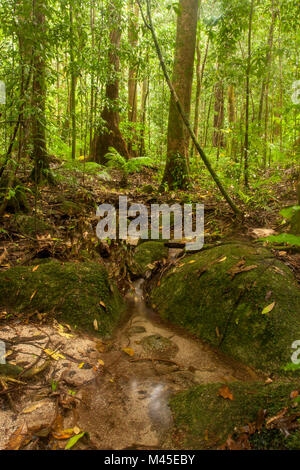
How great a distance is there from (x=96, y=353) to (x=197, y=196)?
3.89 m

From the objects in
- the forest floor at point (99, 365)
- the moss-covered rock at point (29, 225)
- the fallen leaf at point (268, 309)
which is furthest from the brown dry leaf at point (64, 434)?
the moss-covered rock at point (29, 225)

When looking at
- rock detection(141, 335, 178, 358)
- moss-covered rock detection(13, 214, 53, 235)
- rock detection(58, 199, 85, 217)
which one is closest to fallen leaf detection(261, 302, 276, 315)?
rock detection(141, 335, 178, 358)

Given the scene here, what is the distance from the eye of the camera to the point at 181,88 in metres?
6.45

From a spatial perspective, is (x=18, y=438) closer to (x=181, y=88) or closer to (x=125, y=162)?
(x=181, y=88)

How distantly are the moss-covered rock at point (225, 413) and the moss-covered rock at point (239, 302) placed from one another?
0.54m

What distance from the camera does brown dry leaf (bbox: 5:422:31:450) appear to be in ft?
5.10

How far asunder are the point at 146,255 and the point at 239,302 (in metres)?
1.83

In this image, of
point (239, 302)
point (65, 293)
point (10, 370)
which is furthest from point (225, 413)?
point (65, 293)

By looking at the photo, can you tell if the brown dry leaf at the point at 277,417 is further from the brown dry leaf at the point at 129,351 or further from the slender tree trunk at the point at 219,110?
the slender tree trunk at the point at 219,110

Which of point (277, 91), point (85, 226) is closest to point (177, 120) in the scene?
point (85, 226)

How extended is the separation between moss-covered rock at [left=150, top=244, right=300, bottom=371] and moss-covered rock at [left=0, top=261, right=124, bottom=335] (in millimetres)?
649

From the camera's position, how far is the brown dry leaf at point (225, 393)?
1797mm

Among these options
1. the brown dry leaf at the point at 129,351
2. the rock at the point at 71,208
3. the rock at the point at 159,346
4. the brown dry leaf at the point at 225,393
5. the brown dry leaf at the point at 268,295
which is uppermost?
the rock at the point at 71,208
